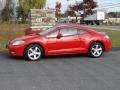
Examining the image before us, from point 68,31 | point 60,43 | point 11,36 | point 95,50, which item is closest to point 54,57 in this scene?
point 60,43

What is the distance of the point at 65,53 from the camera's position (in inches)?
524

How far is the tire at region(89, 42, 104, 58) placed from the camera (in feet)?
44.6

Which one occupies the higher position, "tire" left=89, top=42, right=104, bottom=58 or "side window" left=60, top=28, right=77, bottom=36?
"side window" left=60, top=28, right=77, bottom=36

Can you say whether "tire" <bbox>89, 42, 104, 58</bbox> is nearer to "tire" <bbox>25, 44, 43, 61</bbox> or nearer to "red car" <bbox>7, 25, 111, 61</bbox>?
"red car" <bbox>7, 25, 111, 61</bbox>

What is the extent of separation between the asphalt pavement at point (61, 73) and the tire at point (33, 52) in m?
0.24

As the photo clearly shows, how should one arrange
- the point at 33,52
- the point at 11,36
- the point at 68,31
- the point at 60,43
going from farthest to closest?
1. the point at 11,36
2. the point at 68,31
3. the point at 60,43
4. the point at 33,52

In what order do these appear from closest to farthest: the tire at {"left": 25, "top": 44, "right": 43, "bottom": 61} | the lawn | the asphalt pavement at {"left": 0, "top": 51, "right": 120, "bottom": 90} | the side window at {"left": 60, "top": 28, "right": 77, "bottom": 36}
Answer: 1. the asphalt pavement at {"left": 0, "top": 51, "right": 120, "bottom": 90}
2. the tire at {"left": 25, "top": 44, "right": 43, "bottom": 61}
3. the side window at {"left": 60, "top": 28, "right": 77, "bottom": 36}
4. the lawn

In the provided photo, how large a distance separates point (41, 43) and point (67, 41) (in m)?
1.03

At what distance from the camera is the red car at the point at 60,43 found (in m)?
12.8

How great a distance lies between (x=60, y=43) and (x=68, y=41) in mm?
342

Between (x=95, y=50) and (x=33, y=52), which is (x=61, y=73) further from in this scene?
(x=95, y=50)

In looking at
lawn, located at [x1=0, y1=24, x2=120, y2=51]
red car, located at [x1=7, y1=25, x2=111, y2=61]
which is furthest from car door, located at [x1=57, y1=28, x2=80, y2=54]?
lawn, located at [x1=0, y1=24, x2=120, y2=51]

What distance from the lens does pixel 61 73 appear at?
32.8ft

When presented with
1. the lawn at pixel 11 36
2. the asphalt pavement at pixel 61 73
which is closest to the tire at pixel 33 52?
the asphalt pavement at pixel 61 73
